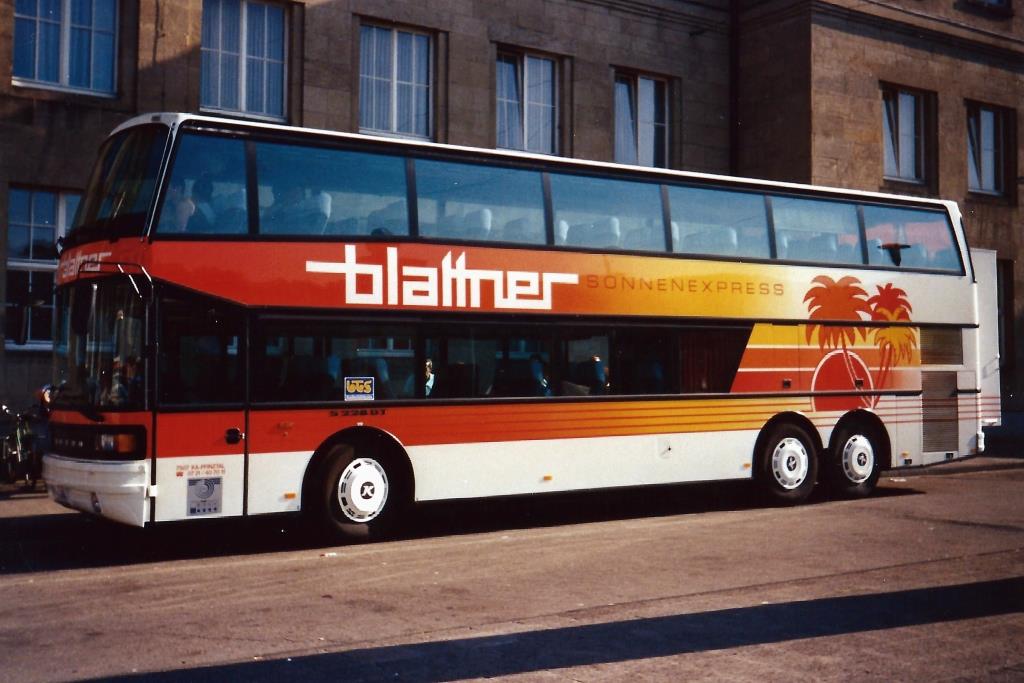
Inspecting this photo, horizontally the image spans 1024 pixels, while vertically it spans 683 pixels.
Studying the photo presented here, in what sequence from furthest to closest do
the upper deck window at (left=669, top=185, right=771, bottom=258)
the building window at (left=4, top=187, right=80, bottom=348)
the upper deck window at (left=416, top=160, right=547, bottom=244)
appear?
the building window at (left=4, top=187, right=80, bottom=348)
the upper deck window at (left=669, top=185, right=771, bottom=258)
the upper deck window at (left=416, top=160, right=547, bottom=244)

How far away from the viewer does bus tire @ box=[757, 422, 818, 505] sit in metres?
13.8

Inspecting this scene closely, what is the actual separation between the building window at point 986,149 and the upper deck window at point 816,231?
47.9ft

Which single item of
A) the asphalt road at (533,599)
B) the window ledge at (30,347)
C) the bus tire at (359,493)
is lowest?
the asphalt road at (533,599)

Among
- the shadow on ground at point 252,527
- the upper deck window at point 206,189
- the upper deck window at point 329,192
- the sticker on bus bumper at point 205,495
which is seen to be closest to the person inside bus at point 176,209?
the upper deck window at point 206,189

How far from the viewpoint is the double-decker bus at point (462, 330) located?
10.0 metres

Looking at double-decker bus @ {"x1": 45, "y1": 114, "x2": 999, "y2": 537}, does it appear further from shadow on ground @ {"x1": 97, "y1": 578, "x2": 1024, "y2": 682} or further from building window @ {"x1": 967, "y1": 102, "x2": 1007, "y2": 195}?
building window @ {"x1": 967, "y1": 102, "x2": 1007, "y2": 195}

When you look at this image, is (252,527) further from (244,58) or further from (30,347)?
(244,58)

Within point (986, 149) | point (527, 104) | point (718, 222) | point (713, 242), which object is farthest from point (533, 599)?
point (986, 149)

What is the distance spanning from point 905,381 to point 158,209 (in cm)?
964

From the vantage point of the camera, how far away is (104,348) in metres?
10.1

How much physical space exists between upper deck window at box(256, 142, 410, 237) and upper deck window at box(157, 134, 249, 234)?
209mm

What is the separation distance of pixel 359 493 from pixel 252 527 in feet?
6.64

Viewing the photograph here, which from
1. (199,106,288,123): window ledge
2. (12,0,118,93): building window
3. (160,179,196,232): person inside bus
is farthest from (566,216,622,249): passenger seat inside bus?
(12,0,118,93): building window

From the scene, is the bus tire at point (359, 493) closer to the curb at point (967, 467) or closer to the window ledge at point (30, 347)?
the window ledge at point (30, 347)
